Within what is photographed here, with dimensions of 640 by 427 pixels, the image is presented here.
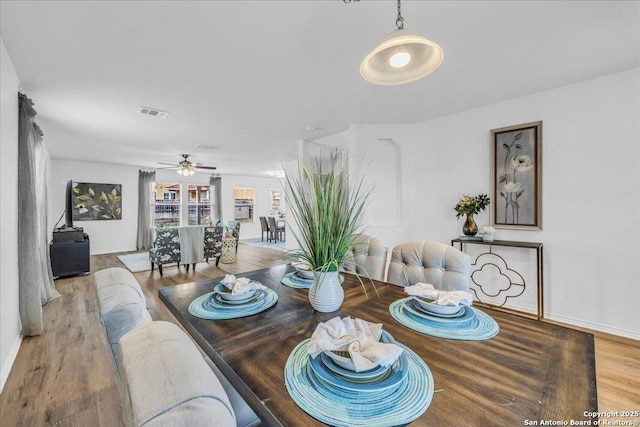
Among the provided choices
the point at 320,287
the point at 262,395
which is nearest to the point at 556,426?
the point at 262,395

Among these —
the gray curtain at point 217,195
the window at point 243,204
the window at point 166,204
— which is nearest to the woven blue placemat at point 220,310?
the window at point 166,204

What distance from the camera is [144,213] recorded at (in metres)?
7.09

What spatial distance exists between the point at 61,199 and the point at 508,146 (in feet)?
28.4

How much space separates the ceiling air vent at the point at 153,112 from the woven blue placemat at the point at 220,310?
2.83 m

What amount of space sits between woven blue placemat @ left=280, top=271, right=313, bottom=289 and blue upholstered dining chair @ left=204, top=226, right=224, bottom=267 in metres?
3.89

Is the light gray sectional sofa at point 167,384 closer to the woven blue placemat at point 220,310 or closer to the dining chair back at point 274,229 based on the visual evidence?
the woven blue placemat at point 220,310

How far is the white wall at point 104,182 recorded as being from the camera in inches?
237

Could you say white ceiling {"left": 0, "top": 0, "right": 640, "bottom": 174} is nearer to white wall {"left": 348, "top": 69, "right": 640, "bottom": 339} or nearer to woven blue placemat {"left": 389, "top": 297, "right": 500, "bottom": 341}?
white wall {"left": 348, "top": 69, "right": 640, "bottom": 339}

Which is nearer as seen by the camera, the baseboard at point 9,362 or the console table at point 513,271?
the baseboard at point 9,362

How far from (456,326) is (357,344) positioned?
0.50 meters

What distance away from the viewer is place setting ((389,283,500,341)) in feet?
3.16

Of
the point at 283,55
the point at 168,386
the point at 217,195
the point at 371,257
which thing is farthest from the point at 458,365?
the point at 217,195

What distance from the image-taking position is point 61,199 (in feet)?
19.9

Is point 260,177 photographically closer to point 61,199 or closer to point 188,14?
point 61,199
